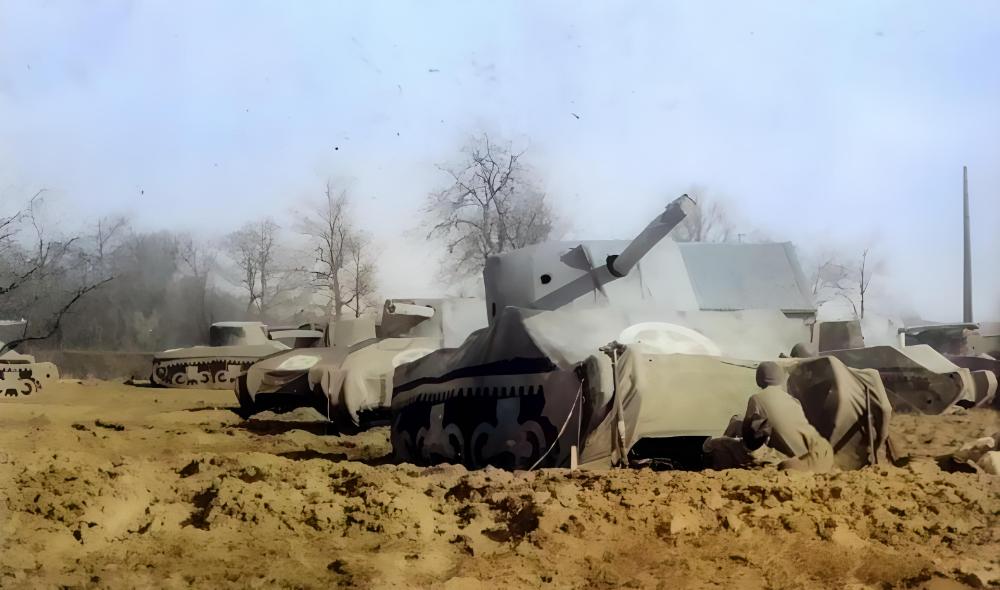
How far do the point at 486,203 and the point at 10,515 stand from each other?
21.7 feet

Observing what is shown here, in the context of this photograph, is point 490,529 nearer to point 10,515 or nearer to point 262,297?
point 10,515

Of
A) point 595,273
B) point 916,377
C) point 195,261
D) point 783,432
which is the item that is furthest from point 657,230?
point 195,261

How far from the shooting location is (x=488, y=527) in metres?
4.07

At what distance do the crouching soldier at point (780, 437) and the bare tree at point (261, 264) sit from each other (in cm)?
626

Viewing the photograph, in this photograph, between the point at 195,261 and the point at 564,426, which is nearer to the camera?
the point at 564,426

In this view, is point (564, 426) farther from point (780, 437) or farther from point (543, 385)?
point (780, 437)

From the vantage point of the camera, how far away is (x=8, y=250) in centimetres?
738

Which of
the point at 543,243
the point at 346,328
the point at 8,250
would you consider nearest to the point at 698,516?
the point at 543,243

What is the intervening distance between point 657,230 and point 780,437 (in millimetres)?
3084

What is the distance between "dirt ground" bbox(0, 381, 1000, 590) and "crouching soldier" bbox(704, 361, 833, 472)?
369 mm

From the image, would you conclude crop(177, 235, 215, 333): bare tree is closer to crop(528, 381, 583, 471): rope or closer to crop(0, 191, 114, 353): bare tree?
crop(0, 191, 114, 353): bare tree

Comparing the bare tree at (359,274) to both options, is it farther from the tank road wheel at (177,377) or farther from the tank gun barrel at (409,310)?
the tank road wheel at (177,377)

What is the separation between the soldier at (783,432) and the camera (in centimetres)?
504

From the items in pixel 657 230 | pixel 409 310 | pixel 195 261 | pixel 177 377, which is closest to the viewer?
pixel 657 230
